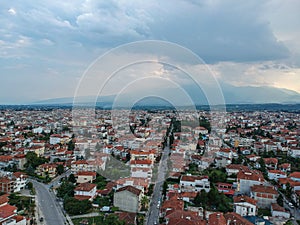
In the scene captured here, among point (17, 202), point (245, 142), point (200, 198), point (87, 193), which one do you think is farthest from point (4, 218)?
point (245, 142)

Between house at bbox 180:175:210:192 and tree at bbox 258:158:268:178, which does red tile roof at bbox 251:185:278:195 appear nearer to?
house at bbox 180:175:210:192

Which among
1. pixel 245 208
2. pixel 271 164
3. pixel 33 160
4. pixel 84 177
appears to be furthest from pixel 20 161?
pixel 271 164

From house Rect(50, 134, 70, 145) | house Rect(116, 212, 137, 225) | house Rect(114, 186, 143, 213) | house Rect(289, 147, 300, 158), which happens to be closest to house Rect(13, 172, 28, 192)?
house Rect(114, 186, 143, 213)

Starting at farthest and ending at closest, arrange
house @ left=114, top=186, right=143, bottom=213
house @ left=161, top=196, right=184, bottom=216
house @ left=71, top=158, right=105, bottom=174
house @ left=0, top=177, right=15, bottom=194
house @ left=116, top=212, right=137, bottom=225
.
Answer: house @ left=71, top=158, right=105, bottom=174 < house @ left=0, top=177, right=15, bottom=194 < house @ left=114, top=186, right=143, bottom=213 < house @ left=161, top=196, right=184, bottom=216 < house @ left=116, top=212, right=137, bottom=225

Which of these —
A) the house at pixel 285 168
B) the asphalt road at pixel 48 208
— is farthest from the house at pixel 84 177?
the house at pixel 285 168

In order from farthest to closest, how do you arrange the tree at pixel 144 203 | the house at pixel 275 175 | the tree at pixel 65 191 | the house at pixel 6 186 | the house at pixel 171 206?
the house at pixel 275 175 → the house at pixel 6 186 → the tree at pixel 65 191 → the tree at pixel 144 203 → the house at pixel 171 206

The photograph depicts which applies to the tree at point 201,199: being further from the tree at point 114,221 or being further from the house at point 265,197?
the tree at point 114,221
